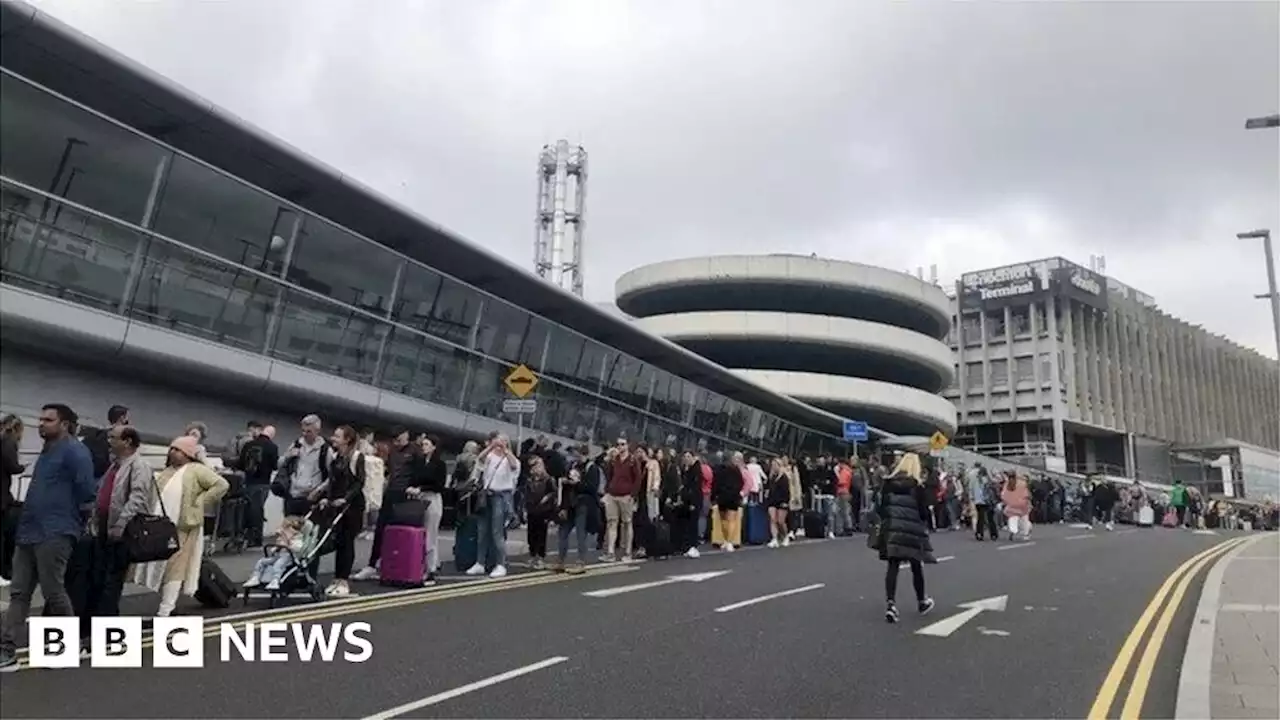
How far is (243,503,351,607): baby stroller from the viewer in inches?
363

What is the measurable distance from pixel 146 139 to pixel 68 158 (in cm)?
118

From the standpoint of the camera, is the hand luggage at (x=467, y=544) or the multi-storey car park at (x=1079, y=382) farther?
the multi-storey car park at (x=1079, y=382)

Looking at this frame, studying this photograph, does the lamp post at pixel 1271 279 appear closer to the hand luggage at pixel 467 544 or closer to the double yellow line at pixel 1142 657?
the double yellow line at pixel 1142 657

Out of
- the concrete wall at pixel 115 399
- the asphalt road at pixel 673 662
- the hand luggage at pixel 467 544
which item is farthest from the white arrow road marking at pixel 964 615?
the concrete wall at pixel 115 399

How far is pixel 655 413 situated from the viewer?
31.7 metres

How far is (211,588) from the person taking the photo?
9.06 m

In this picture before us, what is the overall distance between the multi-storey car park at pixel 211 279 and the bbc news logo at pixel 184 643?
20.1ft

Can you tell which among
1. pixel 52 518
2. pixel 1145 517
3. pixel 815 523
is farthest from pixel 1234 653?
pixel 1145 517

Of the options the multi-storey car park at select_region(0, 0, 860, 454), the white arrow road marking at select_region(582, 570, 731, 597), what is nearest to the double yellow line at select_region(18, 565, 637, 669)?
the white arrow road marking at select_region(582, 570, 731, 597)

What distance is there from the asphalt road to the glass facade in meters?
6.84

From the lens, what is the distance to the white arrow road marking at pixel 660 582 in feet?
36.2

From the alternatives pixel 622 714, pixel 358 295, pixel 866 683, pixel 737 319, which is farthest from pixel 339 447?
pixel 737 319

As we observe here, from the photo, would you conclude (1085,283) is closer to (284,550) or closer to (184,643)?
(284,550)

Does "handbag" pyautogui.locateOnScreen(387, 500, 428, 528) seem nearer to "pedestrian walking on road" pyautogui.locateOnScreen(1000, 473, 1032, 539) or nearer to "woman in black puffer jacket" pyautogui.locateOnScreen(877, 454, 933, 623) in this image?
"woman in black puffer jacket" pyautogui.locateOnScreen(877, 454, 933, 623)
